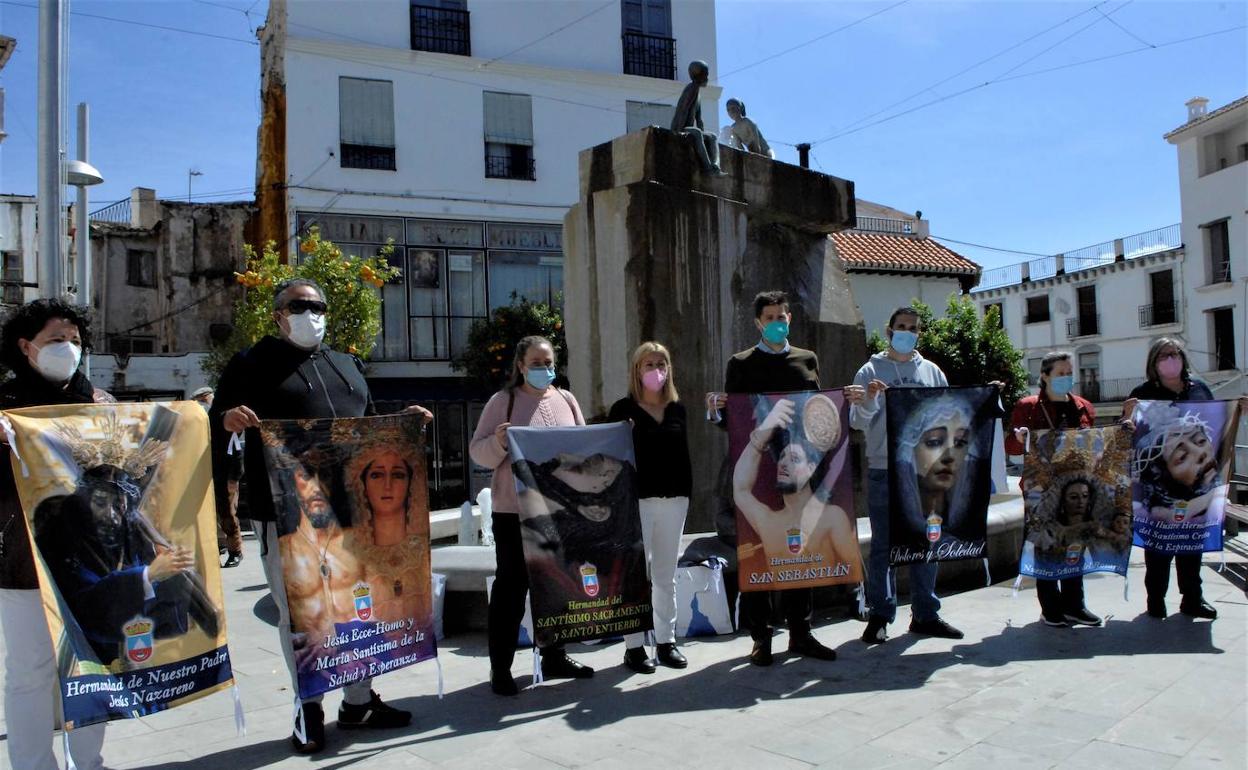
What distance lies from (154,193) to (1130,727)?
94.5 feet

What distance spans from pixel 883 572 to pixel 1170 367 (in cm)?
239

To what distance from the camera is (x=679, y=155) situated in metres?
7.28

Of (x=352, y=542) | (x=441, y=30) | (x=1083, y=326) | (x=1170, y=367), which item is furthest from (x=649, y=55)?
(x=1083, y=326)

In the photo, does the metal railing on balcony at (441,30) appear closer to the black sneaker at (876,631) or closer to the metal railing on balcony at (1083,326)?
the black sneaker at (876,631)

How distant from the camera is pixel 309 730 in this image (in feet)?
13.3

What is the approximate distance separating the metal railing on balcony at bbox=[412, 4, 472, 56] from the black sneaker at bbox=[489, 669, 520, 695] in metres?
20.2

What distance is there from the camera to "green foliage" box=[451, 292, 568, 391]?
2086cm

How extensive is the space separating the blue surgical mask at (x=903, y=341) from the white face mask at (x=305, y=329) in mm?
3335

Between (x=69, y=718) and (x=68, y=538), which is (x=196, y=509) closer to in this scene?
(x=68, y=538)

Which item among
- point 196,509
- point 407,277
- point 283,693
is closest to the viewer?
point 196,509

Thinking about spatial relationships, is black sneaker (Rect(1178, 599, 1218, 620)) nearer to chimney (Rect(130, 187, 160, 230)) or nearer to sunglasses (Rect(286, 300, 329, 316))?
sunglasses (Rect(286, 300, 329, 316))

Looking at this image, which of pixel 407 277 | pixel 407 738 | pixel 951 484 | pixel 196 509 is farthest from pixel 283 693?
pixel 407 277

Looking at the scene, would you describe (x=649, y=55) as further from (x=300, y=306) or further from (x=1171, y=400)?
(x=300, y=306)

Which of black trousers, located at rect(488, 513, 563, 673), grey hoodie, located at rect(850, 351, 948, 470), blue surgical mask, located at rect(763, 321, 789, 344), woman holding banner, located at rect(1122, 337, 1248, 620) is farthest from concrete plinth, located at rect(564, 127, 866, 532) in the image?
woman holding banner, located at rect(1122, 337, 1248, 620)
